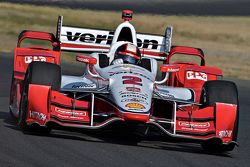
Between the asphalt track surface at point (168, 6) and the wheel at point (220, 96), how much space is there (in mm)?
25247

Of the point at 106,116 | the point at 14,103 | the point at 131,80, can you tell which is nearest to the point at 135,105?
the point at 106,116

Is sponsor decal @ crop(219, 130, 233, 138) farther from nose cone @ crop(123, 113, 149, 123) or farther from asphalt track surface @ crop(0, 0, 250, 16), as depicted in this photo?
asphalt track surface @ crop(0, 0, 250, 16)

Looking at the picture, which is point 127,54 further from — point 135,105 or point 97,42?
point 97,42

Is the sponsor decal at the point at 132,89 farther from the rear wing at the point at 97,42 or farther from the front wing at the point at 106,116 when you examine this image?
the rear wing at the point at 97,42

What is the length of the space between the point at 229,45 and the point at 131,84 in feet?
70.8

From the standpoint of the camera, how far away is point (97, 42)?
54.4 feet

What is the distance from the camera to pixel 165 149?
12.2 metres

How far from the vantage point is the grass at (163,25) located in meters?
32.6

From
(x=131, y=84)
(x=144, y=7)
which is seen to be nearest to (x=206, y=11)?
(x=144, y=7)

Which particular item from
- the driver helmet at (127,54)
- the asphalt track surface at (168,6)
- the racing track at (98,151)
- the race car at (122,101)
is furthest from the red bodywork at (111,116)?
the asphalt track surface at (168,6)

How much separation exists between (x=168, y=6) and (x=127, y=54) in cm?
2793

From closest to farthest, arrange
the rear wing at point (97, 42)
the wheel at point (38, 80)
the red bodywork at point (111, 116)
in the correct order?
the red bodywork at point (111, 116), the wheel at point (38, 80), the rear wing at point (97, 42)

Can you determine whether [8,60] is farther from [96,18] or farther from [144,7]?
[144,7]

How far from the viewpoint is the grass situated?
32641mm
